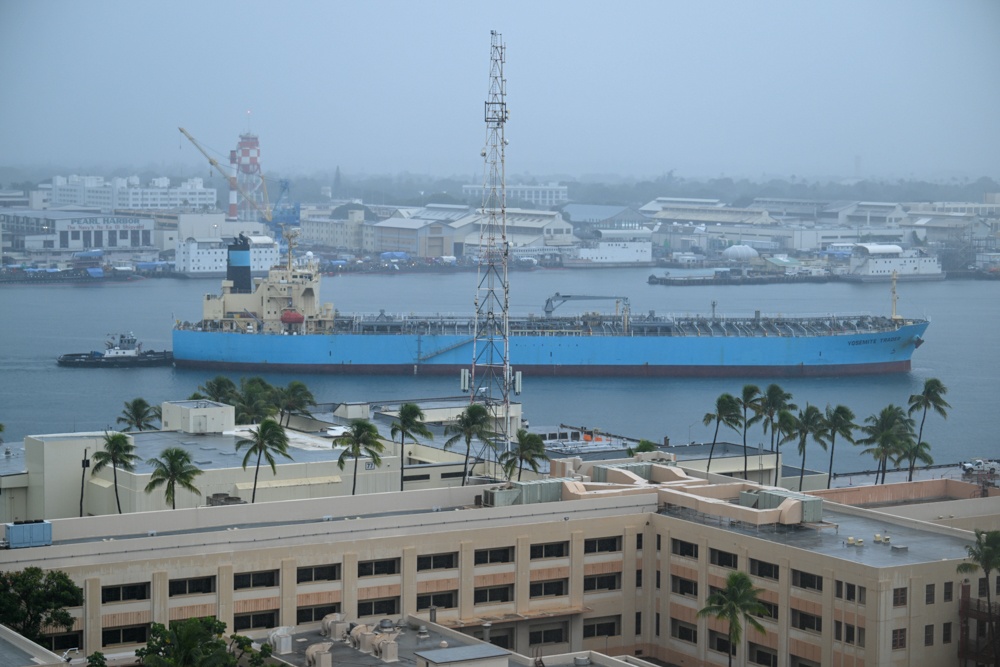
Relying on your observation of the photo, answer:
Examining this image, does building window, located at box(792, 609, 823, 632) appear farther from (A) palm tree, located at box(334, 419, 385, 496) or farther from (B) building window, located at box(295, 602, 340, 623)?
(A) palm tree, located at box(334, 419, 385, 496)

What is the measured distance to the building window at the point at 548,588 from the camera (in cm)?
1720

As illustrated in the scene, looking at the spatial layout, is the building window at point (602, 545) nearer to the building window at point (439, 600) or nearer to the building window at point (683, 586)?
the building window at point (683, 586)

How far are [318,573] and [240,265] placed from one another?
4014cm

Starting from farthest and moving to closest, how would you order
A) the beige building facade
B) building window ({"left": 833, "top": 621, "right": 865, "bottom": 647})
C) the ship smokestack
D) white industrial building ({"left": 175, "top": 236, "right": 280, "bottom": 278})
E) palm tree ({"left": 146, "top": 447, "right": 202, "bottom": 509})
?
white industrial building ({"left": 175, "top": 236, "right": 280, "bottom": 278}), the ship smokestack, palm tree ({"left": 146, "top": 447, "right": 202, "bottom": 509}), building window ({"left": 833, "top": 621, "right": 865, "bottom": 647}), the beige building facade

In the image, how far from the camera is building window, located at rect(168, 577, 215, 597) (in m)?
15.4

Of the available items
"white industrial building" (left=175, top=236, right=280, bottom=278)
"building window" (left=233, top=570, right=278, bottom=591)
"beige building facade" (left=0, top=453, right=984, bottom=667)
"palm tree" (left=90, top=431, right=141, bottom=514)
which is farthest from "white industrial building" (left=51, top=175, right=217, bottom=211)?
"building window" (left=233, top=570, right=278, bottom=591)

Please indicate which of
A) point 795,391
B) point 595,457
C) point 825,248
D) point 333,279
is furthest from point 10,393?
point 825,248

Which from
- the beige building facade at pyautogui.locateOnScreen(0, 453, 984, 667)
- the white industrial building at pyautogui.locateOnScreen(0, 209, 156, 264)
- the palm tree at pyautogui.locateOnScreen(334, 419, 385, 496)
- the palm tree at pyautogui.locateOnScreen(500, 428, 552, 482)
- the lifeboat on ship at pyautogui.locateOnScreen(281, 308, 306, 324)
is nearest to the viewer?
the beige building facade at pyautogui.locateOnScreen(0, 453, 984, 667)

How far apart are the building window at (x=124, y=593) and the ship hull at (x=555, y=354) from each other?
1471 inches

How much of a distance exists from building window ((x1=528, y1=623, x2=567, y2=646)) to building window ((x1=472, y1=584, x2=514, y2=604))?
0.44 metres

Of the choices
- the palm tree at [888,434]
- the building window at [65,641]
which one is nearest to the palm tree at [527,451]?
the palm tree at [888,434]

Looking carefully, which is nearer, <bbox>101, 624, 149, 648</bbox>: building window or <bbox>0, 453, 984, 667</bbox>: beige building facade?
<bbox>101, 624, 149, 648</bbox>: building window

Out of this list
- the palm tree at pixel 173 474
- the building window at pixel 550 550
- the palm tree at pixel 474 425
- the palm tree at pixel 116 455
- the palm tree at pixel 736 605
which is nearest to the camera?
the palm tree at pixel 736 605

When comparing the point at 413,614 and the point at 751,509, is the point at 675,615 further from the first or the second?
the point at 413,614
